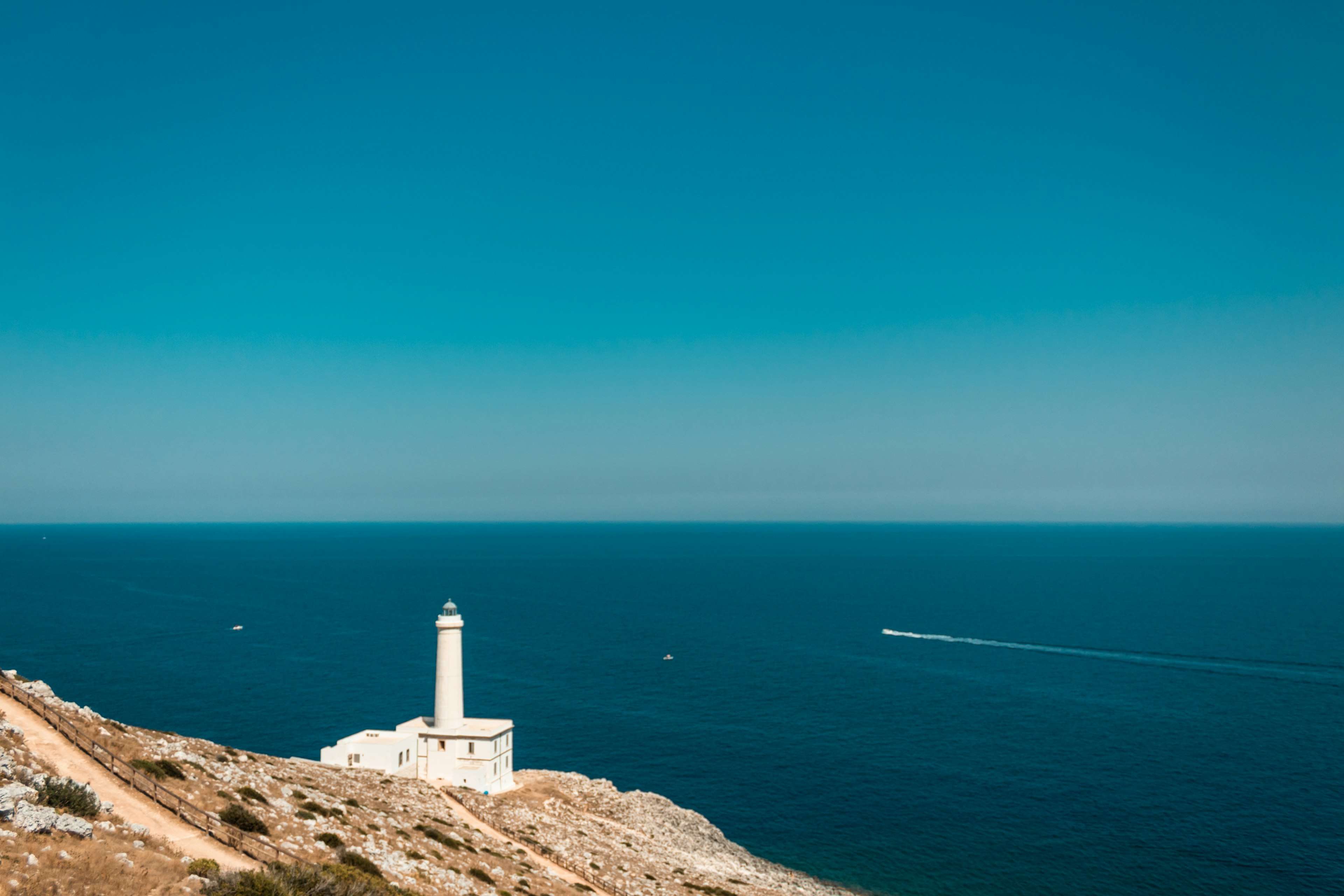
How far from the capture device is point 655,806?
6044 centimetres

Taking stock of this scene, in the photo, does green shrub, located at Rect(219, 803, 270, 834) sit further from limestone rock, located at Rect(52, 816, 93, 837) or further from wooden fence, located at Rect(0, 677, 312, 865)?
limestone rock, located at Rect(52, 816, 93, 837)

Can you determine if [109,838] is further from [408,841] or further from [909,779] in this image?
[909,779]

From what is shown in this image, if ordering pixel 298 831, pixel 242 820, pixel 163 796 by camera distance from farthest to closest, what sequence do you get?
pixel 298 831, pixel 242 820, pixel 163 796

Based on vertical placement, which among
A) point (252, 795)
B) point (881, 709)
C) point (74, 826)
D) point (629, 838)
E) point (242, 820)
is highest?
point (74, 826)

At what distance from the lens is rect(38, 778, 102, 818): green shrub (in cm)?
2184

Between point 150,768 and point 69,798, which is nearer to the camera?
point 69,798

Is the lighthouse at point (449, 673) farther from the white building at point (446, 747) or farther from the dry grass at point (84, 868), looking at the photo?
the dry grass at point (84, 868)

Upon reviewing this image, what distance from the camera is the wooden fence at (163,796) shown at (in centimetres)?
2502

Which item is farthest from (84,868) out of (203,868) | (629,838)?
(629,838)

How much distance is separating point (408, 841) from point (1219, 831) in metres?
58.3

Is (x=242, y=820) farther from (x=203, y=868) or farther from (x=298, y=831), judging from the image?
(x=203, y=868)

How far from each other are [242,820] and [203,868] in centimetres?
689

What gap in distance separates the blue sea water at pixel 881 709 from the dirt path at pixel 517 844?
22.7 m

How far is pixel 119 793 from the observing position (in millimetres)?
25844
